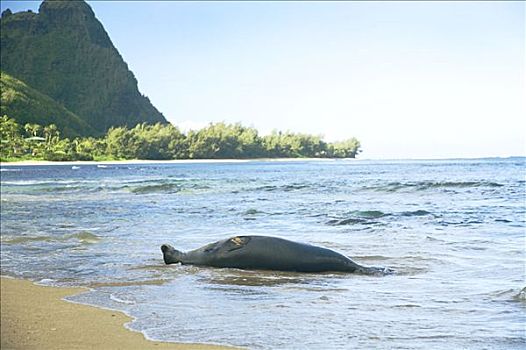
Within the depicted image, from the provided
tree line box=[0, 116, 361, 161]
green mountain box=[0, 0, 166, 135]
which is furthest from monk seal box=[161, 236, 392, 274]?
green mountain box=[0, 0, 166, 135]

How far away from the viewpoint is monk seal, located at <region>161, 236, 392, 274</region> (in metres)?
8.35

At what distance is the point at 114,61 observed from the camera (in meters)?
197

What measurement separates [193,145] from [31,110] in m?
54.4

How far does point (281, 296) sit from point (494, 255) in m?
3.91

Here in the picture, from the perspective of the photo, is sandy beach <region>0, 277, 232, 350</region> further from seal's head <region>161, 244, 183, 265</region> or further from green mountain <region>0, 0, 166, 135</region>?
green mountain <region>0, 0, 166, 135</region>

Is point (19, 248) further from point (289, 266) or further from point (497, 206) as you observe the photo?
point (497, 206)

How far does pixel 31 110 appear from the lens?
88.7 meters

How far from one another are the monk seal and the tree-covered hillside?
196 feet

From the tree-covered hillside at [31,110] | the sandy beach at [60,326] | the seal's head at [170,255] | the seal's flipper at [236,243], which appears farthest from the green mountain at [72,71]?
the sandy beach at [60,326]

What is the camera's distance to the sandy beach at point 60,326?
15.0 feet

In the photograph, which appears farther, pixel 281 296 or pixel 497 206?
pixel 497 206

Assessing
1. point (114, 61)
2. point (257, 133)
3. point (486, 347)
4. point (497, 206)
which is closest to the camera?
point (486, 347)

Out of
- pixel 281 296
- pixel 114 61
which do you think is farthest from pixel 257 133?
pixel 281 296

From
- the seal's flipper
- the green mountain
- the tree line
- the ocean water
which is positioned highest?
the green mountain
